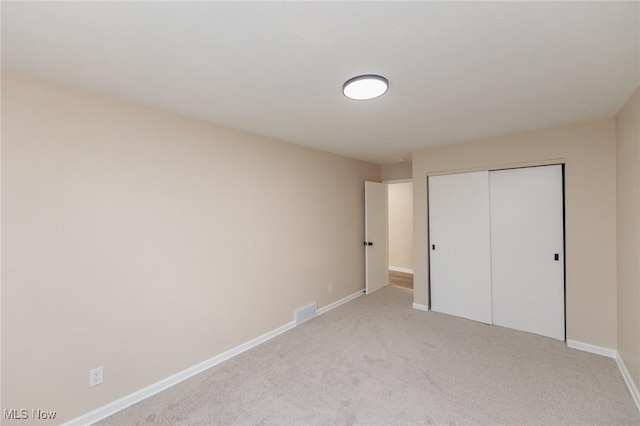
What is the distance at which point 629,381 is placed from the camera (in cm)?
222

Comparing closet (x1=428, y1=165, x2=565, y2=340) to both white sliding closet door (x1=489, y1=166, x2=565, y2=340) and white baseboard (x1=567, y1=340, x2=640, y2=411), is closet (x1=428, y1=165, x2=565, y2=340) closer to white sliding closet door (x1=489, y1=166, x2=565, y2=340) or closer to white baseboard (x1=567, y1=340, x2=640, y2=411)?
white sliding closet door (x1=489, y1=166, x2=565, y2=340)

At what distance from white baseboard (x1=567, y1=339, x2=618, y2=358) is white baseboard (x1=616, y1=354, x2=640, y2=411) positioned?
0.06 m

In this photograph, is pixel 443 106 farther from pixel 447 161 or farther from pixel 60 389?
pixel 60 389

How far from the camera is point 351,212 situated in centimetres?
454

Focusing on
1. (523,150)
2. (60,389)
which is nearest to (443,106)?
(523,150)

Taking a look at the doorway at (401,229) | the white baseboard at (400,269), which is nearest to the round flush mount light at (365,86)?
the doorway at (401,229)

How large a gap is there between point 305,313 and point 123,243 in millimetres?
2309

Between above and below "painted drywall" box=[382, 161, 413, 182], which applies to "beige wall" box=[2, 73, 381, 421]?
below

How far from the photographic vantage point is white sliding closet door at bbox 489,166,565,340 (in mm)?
3031

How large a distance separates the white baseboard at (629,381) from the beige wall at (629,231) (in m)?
0.05

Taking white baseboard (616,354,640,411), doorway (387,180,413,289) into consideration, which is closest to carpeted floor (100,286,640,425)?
white baseboard (616,354,640,411)

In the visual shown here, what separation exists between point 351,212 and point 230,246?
7.45 ft

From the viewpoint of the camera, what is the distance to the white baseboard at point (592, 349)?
2.67m

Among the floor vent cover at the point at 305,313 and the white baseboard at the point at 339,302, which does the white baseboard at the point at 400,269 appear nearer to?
the white baseboard at the point at 339,302
